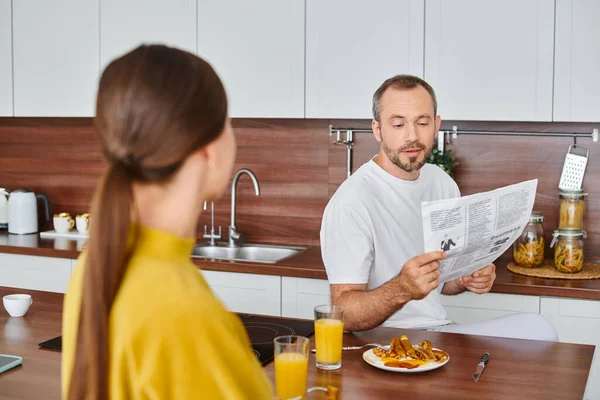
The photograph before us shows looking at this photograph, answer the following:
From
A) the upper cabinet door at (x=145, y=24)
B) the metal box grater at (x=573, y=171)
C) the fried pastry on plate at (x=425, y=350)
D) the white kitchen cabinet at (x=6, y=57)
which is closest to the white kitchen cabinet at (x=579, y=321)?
the metal box grater at (x=573, y=171)

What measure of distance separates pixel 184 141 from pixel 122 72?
108mm

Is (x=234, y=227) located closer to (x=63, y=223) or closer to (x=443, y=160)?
(x=63, y=223)

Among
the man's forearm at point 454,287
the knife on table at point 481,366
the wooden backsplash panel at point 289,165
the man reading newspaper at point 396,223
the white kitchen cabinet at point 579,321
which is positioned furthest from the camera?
the wooden backsplash panel at point 289,165

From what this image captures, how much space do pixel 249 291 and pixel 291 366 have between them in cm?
173

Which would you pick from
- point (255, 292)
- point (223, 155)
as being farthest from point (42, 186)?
point (223, 155)

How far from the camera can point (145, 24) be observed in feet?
11.3

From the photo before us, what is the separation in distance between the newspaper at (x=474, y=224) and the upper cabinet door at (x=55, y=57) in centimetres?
233

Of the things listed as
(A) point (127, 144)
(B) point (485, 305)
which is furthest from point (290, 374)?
(B) point (485, 305)

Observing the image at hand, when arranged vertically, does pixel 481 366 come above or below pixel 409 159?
below

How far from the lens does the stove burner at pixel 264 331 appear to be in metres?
1.79

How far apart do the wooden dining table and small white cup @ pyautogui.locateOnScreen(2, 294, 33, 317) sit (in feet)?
0.42

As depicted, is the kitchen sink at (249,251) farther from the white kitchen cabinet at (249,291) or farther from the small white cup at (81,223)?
the small white cup at (81,223)

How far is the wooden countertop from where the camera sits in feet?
8.66

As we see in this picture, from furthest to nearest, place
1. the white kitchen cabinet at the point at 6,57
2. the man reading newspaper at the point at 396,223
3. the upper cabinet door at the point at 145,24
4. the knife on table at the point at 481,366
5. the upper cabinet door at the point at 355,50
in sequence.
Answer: the white kitchen cabinet at the point at 6,57, the upper cabinet door at the point at 145,24, the upper cabinet door at the point at 355,50, the man reading newspaper at the point at 396,223, the knife on table at the point at 481,366
